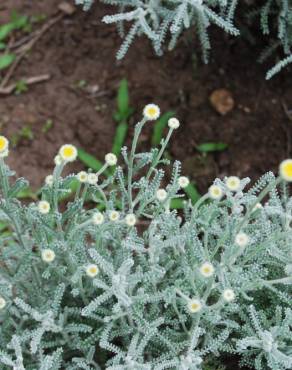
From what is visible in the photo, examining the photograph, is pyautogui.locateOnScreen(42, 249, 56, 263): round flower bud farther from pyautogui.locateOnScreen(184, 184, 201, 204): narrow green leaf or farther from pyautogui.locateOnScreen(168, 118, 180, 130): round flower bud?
pyautogui.locateOnScreen(184, 184, 201, 204): narrow green leaf

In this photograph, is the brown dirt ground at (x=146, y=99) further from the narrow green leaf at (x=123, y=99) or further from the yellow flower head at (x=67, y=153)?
the yellow flower head at (x=67, y=153)

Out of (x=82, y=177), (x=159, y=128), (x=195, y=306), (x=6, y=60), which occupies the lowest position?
(x=159, y=128)

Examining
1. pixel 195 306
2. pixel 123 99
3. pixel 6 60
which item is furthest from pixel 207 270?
pixel 6 60

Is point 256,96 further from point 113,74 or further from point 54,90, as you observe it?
point 54,90

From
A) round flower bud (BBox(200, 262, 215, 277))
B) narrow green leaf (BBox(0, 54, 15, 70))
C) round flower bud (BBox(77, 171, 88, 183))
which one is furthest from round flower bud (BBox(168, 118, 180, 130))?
narrow green leaf (BBox(0, 54, 15, 70))

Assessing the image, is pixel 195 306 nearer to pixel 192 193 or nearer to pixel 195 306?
pixel 195 306

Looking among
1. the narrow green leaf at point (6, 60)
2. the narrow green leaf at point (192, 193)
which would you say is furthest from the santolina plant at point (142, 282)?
the narrow green leaf at point (6, 60)
